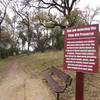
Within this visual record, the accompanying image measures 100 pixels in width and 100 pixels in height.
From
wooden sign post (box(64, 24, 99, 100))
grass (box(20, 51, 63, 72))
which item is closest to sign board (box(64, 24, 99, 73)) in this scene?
wooden sign post (box(64, 24, 99, 100))

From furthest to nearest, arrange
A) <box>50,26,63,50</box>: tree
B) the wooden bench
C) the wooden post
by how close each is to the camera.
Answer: <box>50,26,63,50</box>: tree
the wooden bench
the wooden post

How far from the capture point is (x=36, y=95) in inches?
206

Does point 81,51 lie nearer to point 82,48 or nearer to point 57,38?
point 82,48

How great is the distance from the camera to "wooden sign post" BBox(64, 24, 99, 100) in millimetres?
3039

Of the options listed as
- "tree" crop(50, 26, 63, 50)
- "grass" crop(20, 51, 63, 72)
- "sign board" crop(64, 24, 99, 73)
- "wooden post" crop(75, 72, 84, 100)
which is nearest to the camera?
"sign board" crop(64, 24, 99, 73)

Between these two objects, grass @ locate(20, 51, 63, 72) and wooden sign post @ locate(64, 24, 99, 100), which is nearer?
wooden sign post @ locate(64, 24, 99, 100)

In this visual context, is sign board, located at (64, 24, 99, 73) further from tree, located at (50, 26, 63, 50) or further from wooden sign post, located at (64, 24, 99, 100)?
tree, located at (50, 26, 63, 50)

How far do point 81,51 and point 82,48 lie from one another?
2.7 inches

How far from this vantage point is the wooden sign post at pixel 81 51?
9.97 feet

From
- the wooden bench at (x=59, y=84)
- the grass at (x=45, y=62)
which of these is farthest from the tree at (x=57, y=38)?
the wooden bench at (x=59, y=84)

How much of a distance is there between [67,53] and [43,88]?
291cm

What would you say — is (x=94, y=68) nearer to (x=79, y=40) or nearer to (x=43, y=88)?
(x=79, y=40)

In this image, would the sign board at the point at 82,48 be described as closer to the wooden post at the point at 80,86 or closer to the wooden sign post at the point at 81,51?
the wooden sign post at the point at 81,51

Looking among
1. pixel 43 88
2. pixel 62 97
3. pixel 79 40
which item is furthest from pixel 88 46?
pixel 43 88
